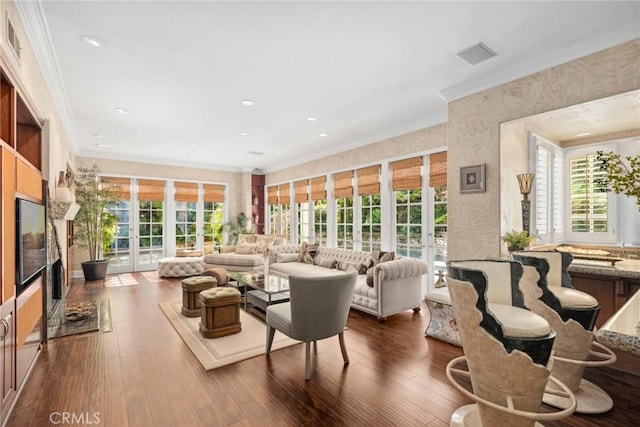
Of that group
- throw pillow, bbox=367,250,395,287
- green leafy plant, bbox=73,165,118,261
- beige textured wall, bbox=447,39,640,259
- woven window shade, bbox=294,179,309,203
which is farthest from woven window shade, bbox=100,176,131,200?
beige textured wall, bbox=447,39,640,259

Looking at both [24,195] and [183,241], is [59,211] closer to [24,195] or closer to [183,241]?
[24,195]

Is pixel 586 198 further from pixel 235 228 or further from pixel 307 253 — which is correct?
pixel 235 228

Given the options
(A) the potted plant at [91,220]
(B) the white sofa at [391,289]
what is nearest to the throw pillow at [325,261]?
(B) the white sofa at [391,289]

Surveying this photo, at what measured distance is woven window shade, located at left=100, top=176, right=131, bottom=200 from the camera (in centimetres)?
723

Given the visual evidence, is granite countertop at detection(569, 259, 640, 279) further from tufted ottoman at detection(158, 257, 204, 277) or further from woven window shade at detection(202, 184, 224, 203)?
woven window shade at detection(202, 184, 224, 203)

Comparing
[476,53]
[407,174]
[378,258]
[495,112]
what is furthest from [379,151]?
[476,53]

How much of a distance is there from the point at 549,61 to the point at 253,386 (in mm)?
3887

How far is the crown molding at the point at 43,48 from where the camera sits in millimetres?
2320

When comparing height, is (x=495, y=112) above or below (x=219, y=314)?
above

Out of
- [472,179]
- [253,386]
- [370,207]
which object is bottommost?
[253,386]

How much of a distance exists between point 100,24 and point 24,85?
80cm

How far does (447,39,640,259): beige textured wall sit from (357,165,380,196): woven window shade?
2.02m

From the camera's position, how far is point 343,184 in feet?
21.6

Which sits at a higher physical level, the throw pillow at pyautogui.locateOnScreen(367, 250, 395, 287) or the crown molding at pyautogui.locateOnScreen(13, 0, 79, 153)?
the crown molding at pyautogui.locateOnScreen(13, 0, 79, 153)
